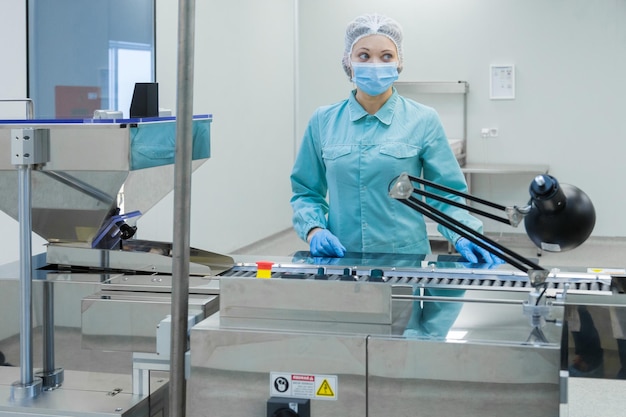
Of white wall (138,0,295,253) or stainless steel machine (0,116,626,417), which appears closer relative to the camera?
stainless steel machine (0,116,626,417)

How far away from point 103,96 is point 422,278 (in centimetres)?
293

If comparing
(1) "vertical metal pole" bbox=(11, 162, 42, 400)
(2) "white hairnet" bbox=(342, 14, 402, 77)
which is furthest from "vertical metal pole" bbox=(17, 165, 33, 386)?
(2) "white hairnet" bbox=(342, 14, 402, 77)

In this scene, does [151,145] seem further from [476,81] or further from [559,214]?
[476,81]

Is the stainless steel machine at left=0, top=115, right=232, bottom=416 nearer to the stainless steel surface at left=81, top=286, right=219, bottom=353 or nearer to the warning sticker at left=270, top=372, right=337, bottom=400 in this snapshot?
the stainless steel surface at left=81, top=286, right=219, bottom=353

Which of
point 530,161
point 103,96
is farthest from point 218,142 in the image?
point 530,161

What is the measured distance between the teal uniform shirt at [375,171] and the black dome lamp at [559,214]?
1146 mm

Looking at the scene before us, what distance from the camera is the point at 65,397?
130cm

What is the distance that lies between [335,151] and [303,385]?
1246 millimetres

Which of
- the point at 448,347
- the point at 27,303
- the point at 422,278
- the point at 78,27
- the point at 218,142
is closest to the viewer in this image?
the point at 448,347

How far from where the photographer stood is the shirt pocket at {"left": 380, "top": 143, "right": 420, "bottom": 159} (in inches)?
86.9

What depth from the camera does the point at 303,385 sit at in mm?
1101

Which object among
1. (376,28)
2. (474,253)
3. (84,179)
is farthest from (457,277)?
(376,28)

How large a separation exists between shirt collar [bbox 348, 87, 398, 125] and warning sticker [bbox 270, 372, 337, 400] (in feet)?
4.15

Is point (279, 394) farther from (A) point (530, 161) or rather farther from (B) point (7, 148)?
(A) point (530, 161)
